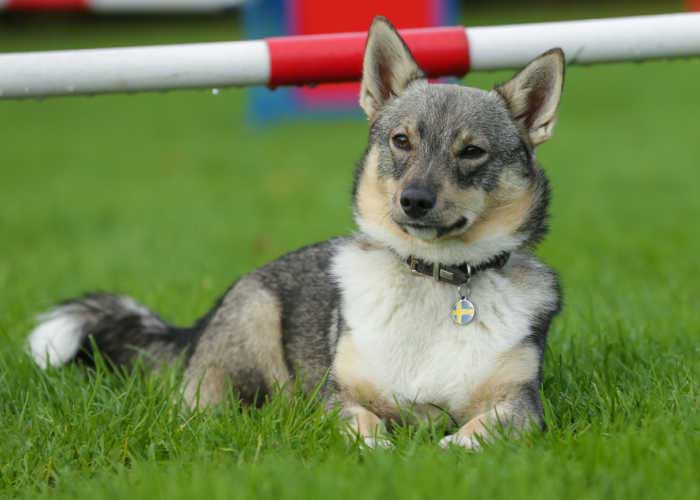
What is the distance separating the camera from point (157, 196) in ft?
33.7

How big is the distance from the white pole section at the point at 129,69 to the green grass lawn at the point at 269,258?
3.84 feet

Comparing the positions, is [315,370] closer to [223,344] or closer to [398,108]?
[223,344]

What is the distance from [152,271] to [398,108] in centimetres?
343

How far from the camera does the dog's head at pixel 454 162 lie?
373cm

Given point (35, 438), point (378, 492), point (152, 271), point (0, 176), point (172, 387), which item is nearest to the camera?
point (378, 492)

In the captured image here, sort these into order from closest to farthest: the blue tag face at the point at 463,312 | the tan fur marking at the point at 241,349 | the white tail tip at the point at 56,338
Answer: the blue tag face at the point at 463,312 → the tan fur marking at the point at 241,349 → the white tail tip at the point at 56,338

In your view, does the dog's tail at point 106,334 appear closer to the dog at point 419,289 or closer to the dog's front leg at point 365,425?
the dog at point 419,289

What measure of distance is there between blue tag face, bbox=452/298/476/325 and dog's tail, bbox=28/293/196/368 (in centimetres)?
141

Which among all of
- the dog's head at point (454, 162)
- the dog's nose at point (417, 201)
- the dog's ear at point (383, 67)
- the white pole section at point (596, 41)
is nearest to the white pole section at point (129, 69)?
the dog's ear at point (383, 67)

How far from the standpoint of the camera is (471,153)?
3.88 metres

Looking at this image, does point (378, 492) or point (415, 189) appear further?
point (415, 189)

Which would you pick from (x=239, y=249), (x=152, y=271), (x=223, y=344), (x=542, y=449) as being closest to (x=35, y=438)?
(x=223, y=344)

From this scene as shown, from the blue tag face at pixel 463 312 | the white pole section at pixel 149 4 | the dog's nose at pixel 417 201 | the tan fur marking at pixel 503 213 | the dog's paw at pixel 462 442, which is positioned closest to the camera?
the dog's paw at pixel 462 442

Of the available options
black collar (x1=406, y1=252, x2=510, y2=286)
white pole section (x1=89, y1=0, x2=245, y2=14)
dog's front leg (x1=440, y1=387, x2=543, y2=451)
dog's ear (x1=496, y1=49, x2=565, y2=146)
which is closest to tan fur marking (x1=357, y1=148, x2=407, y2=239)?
black collar (x1=406, y1=252, x2=510, y2=286)
